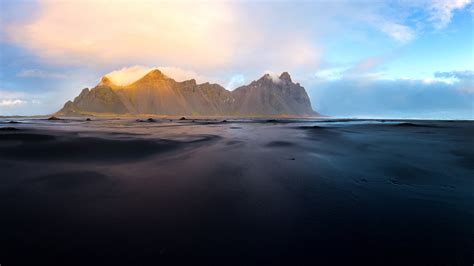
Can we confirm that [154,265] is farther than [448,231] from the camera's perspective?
No

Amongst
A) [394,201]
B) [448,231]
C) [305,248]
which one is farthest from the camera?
[394,201]

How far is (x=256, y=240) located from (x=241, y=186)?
9.44 ft

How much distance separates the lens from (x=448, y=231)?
405 cm

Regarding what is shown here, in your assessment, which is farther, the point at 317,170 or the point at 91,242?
the point at 317,170

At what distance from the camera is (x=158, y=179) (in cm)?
722

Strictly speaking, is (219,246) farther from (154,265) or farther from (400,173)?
(400,173)

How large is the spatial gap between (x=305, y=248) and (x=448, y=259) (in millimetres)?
1944

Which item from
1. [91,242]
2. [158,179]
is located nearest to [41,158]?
[158,179]

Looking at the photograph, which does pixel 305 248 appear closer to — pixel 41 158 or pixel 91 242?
pixel 91 242

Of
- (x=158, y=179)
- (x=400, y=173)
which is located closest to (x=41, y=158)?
(x=158, y=179)

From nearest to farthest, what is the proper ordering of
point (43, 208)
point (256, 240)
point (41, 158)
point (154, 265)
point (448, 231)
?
point (154, 265)
point (256, 240)
point (448, 231)
point (43, 208)
point (41, 158)

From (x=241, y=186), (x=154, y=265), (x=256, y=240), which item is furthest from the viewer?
(x=241, y=186)

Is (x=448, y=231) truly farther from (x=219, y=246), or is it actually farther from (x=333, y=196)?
(x=219, y=246)

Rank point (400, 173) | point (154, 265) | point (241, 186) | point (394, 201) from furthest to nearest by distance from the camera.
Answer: point (400, 173) → point (241, 186) → point (394, 201) → point (154, 265)
